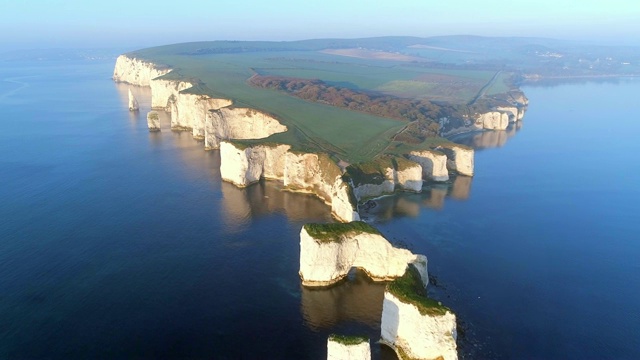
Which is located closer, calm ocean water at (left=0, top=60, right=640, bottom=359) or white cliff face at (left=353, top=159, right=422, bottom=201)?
calm ocean water at (left=0, top=60, right=640, bottom=359)

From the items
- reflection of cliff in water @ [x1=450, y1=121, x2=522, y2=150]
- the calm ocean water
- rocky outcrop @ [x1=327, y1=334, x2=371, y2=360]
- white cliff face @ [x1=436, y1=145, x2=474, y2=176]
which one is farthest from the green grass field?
rocky outcrop @ [x1=327, y1=334, x2=371, y2=360]

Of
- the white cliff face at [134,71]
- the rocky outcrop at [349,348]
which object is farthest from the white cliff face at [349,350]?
the white cliff face at [134,71]

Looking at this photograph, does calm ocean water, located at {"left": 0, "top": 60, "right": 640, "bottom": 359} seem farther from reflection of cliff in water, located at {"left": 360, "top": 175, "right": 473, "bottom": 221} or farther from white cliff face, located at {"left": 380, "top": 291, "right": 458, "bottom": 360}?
white cliff face, located at {"left": 380, "top": 291, "right": 458, "bottom": 360}

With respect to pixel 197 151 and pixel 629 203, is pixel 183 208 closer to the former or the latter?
pixel 197 151

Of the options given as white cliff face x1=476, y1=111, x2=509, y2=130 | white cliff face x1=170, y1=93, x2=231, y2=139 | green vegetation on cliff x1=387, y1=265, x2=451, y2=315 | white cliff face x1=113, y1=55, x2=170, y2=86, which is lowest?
green vegetation on cliff x1=387, y1=265, x2=451, y2=315

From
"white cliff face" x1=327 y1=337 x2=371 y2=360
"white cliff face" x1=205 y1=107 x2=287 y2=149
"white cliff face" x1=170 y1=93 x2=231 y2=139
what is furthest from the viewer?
"white cliff face" x1=170 y1=93 x2=231 y2=139

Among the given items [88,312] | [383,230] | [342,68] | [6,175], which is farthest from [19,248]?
[342,68]
